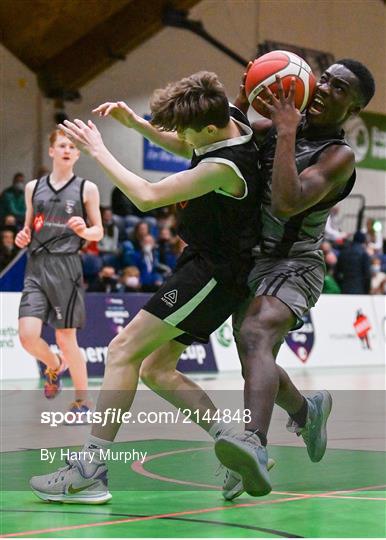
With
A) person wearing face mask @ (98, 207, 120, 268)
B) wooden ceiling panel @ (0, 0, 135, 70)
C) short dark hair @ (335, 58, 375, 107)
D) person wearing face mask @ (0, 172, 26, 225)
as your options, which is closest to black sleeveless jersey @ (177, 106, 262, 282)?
short dark hair @ (335, 58, 375, 107)

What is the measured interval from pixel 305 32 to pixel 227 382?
1422 cm

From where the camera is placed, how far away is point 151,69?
21766mm

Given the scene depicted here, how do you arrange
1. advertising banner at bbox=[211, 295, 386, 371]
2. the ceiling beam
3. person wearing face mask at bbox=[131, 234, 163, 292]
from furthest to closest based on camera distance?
the ceiling beam, person wearing face mask at bbox=[131, 234, 163, 292], advertising banner at bbox=[211, 295, 386, 371]

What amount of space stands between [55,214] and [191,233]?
12.0ft

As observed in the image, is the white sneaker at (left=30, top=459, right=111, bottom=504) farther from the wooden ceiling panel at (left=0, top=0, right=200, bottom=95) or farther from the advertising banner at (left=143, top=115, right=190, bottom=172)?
the advertising banner at (left=143, top=115, right=190, bottom=172)

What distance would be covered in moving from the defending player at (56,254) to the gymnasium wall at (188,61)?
1123cm

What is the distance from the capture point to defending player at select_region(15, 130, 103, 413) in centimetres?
833

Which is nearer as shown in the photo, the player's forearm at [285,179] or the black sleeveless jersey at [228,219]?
the player's forearm at [285,179]

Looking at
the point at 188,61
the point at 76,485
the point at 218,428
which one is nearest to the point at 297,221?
the point at 218,428

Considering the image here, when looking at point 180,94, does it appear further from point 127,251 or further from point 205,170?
point 127,251

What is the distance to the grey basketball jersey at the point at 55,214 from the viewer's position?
331 inches

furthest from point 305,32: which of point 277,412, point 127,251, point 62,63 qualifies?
point 277,412

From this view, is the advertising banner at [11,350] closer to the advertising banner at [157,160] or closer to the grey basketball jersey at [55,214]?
the grey basketball jersey at [55,214]

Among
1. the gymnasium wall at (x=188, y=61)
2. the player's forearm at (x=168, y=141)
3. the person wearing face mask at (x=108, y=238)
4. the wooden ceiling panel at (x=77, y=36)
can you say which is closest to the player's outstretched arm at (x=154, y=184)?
the player's forearm at (x=168, y=141)
